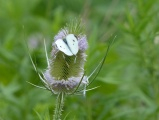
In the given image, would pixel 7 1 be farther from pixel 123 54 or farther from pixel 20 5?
pixel 123 54

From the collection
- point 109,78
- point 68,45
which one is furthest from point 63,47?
point 109,78

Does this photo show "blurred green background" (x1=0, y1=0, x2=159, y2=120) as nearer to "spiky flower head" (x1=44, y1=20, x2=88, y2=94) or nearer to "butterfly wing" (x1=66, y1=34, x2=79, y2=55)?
"spiky flower head" (x1=44, y1=20, x2=88, y2=94)

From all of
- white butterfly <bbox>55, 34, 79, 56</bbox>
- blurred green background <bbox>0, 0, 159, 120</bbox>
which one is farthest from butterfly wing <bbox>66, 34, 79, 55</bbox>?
blurred green background <bbox>0, 0, 159, 120</bbox>

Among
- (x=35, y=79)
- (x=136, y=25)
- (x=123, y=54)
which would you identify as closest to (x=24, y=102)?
(x=35, y=79)

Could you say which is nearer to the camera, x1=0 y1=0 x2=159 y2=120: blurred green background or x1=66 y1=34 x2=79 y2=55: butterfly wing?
x1=66 y1=34 x2=79 y2=55: butterfly wing

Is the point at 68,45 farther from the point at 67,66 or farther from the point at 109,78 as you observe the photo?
the point at 109,78

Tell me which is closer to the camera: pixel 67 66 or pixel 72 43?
pixel 72 43
